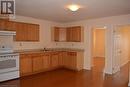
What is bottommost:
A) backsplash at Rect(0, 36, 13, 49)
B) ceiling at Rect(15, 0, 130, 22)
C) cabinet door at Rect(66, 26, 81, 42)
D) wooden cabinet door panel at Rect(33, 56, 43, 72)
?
wooden cabinet door panel at Rect(33, 56, 43, 72)

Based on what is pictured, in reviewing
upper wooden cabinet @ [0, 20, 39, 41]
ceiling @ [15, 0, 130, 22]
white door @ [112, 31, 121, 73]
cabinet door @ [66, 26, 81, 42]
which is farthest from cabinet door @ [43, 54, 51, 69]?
white door @ [112, 31, 121, 73]

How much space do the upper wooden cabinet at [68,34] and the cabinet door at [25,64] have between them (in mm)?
2227

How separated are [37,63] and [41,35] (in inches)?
62.1

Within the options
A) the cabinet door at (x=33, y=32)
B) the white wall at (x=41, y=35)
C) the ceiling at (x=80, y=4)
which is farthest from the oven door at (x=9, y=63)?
the ceiling at (x=80, y=4)

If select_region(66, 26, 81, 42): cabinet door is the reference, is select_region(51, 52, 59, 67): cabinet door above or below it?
below

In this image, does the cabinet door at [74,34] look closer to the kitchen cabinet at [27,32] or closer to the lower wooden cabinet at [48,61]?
the lower wooden cabinet at [48,61]

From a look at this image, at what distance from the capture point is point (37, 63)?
18.0ft

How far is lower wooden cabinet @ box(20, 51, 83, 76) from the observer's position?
509 centimetres

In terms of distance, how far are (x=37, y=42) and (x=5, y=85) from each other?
8.85 feet

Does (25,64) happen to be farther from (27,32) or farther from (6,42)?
(27,32)

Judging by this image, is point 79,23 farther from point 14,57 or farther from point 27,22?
point 14,57

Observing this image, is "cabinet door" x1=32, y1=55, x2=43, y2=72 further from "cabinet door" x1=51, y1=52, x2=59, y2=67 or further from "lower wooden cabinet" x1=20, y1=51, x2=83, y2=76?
"cabinet door" x1=51, y1=52, x2=59, y2=67

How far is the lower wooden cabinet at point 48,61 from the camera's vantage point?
16.7 ft

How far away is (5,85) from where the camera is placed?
4.05 meters
